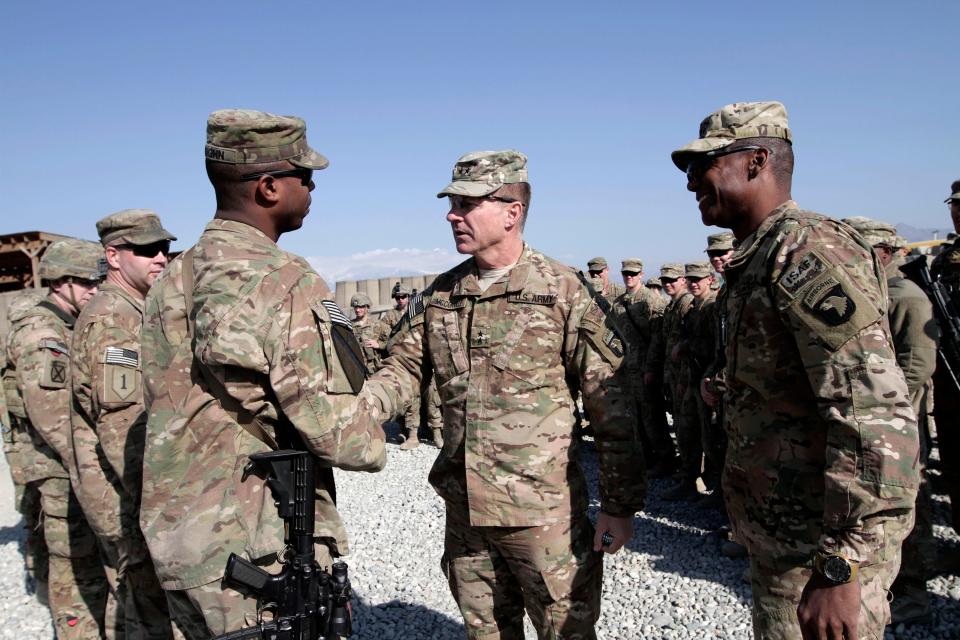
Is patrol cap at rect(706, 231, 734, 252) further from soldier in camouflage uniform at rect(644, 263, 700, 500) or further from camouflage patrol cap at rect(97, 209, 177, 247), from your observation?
camouflage patrol cap at rect(97, 209, 177, 247)

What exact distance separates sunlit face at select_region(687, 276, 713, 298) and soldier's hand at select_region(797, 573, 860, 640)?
A: 545 centimetres

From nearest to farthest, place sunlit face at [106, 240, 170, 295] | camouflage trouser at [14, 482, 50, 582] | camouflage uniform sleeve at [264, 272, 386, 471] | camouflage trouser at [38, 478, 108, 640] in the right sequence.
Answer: camouflage uniform sleeve at [264, 272, 386, 471] < sunlit face at [106, 240, 170, 295] < camouflage trouser at [38, 478, 108, 640] < camouflage trouser at [14, 482, 50, 582]

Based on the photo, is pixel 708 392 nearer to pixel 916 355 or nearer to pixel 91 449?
pixel 916 355

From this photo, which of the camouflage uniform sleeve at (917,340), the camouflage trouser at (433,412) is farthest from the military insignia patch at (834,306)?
the camouflage trouser at (433,412)

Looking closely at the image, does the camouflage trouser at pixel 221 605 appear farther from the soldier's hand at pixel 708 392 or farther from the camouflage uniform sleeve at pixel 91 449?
the soldier's hand at pixel 708 392

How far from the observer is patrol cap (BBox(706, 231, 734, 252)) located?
6.28 metres

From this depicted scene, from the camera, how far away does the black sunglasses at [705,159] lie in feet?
7.25

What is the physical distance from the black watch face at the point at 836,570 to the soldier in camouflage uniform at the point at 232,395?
4.47ft

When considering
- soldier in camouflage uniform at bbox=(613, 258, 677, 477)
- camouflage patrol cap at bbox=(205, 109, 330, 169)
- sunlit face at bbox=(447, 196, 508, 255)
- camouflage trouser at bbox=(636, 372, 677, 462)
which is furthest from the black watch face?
camouflage trouser at bbox=(636, 372, 677, 462)

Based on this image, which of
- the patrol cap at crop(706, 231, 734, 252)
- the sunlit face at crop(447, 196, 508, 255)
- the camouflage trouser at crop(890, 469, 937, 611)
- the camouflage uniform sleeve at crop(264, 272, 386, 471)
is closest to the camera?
the camouflage uniform sleeve at crop(264, 272, 386, 471)

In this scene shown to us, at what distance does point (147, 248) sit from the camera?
3777mm

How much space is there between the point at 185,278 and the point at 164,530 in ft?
2.68

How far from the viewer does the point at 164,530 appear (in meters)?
2.09

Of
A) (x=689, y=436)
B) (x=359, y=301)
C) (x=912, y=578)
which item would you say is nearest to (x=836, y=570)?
(x=912, y=578)
